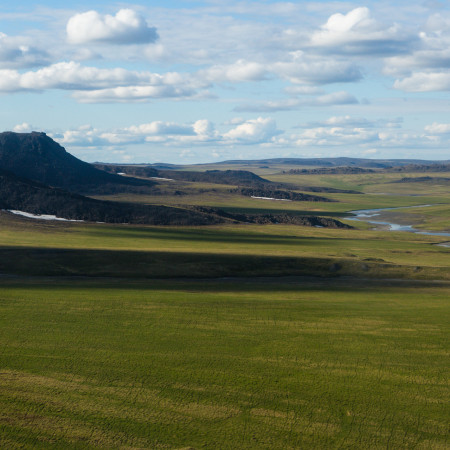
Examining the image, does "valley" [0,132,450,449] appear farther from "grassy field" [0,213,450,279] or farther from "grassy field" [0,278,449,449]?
"grassy field" [0,213,450,279]

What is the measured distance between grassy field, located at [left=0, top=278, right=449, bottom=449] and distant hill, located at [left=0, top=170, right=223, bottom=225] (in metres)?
83.2

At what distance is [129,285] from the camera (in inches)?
2299

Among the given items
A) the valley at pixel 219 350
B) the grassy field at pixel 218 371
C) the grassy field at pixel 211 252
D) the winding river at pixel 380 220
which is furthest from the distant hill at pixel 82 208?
the grassy field at pixel 218 371

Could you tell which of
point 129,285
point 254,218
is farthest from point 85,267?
point 254,218

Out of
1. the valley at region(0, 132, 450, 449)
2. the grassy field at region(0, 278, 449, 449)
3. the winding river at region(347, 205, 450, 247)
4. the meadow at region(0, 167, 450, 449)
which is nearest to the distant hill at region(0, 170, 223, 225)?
the winding river at region(347, 205, 450, 247)

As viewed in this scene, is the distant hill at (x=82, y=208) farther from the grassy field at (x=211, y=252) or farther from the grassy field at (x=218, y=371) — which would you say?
the grassy field at (x=218, y=371)

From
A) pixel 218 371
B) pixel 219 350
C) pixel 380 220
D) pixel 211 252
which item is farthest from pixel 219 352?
pixel 380 220

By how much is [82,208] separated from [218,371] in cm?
10979

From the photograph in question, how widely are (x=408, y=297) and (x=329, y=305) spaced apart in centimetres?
1019

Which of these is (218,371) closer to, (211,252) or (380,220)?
(211,252)

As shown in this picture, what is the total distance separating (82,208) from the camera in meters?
137

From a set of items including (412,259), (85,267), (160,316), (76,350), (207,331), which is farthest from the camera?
(412,259)

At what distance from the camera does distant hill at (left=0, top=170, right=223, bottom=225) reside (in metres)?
136

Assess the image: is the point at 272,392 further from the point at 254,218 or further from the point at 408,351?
the point at 254,218
